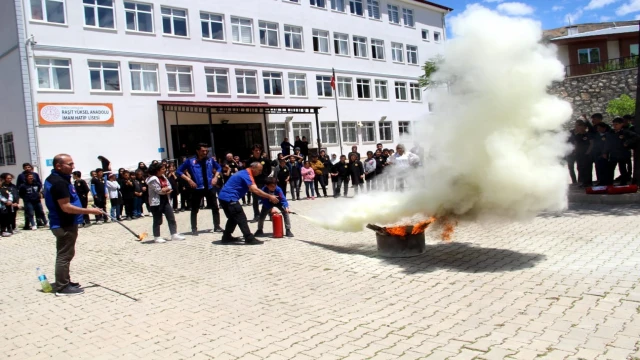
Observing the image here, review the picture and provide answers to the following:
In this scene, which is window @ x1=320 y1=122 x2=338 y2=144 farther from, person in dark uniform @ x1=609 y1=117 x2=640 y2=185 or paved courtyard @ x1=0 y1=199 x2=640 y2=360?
paved courtyard @ x1=0 y1=199 x2=640 y2=360

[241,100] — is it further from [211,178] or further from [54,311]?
[54,311]

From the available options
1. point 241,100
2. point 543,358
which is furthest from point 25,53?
point 543,358

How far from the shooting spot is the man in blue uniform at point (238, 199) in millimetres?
9672

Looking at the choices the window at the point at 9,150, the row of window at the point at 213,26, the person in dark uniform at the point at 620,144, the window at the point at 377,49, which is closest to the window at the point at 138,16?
the row of window at the point at 213,26

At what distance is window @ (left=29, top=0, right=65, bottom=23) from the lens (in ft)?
74.3

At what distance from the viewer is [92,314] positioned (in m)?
5.93

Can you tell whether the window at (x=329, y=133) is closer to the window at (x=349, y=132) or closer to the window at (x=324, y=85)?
the window at (x=349, y=132)

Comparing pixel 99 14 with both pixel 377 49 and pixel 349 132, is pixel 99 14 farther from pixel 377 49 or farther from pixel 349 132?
pixel 377 49

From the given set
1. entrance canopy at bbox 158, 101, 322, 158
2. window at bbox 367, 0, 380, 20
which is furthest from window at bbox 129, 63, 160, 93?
window at bbox 367, 0, 380, 20

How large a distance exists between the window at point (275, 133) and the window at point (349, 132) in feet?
18.6

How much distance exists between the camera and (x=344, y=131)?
36.9 metres

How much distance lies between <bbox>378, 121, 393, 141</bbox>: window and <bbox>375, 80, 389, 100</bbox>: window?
215cm

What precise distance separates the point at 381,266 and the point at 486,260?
5.37 ft

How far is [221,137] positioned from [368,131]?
13.7 meters
